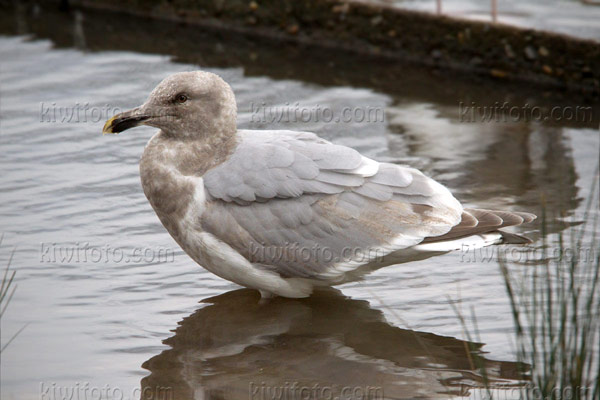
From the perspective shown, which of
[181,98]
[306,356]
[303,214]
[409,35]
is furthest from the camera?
[409,35]

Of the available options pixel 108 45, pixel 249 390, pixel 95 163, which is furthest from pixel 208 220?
pixel 108 45

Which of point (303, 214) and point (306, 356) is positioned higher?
point (303, 214)

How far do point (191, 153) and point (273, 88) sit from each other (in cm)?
411

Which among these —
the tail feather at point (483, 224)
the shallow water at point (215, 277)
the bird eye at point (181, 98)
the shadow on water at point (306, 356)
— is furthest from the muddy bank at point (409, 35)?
the bird eye at point (181, 98)

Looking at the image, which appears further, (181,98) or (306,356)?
(181,98)

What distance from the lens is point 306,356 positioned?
537cm

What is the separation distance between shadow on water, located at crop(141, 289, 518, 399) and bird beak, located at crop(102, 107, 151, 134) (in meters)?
1.25

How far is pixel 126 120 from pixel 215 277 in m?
1.26

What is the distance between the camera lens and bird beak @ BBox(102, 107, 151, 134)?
581cm

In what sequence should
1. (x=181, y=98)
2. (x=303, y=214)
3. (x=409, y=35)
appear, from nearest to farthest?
(x=303, y=214)
(x=181, y=98)
(x=409, y=35)

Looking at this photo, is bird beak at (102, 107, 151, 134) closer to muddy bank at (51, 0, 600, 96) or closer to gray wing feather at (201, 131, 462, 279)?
gray wing feather at (201, 131, 462, 279)

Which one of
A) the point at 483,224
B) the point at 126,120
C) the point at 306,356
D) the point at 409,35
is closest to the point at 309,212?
the point at 306,356

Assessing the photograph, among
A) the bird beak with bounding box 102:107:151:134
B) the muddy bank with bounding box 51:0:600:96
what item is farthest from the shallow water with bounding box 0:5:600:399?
the bird beak with bounding box 102:107:151:134

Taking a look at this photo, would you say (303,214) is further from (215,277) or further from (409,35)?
(409,35)
